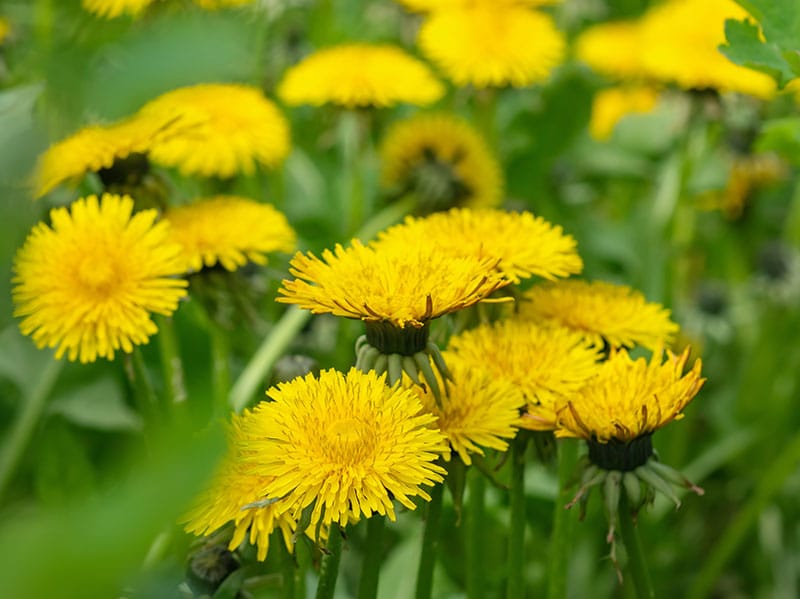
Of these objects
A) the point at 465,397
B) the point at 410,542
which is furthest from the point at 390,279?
the point at 410,542

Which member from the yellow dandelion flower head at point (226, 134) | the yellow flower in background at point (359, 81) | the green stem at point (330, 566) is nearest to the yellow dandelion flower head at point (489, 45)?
the yellow flower in background at point (359, 81)

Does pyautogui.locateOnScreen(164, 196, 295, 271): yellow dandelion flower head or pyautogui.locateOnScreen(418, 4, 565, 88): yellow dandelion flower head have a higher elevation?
pyautogui.locateOnScreen(164, 196, 295, 271): yellow dandelion flower head

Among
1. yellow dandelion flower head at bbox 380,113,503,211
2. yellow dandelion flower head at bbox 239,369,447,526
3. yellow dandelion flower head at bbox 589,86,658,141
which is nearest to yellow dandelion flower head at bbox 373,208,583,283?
yellow dandelion flower head at bbox 239,369,447,526

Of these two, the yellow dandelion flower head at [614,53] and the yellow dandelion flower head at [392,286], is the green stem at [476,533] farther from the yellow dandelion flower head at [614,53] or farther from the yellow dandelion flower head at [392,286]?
the yellow dandelion flower head at [614,53]

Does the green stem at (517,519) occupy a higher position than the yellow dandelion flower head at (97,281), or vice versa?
the yellow dandelion flower head at (97,281)

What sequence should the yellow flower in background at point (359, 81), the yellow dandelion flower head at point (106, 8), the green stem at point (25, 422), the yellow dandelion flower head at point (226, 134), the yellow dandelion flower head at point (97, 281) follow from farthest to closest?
the yellow flower in background at point (359, 81)
the yellow dandelion flower head at point (226, 134)
the green stem at point (25, 422)
the yellow dandelion flower head at point (97, 281)
the yellow dandelion flower head at point (106, 8)

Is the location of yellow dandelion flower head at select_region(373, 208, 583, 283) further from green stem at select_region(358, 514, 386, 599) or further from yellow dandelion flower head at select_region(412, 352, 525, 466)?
green stem at select_region(358, 514, 386, 599)
